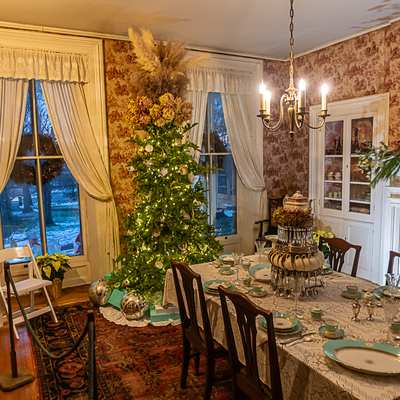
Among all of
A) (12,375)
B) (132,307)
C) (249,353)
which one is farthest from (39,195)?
(249,353)

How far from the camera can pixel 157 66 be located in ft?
12.6

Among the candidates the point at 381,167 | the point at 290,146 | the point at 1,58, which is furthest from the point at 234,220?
the point at 1,58

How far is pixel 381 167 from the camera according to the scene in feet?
13.6

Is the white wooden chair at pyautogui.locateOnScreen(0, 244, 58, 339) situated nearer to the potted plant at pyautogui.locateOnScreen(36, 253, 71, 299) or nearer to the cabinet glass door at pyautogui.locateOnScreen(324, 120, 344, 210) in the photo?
the potted plant at pyautogui.locateOnScreen(36, 253, 71, 299)

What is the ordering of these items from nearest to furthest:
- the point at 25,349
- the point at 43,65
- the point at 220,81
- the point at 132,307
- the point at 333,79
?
the point at 25,349
the point at 132,307
the point at 43,65
the point at 333,79
the point at 220,81

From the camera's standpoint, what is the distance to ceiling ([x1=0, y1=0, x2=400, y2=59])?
3621mm

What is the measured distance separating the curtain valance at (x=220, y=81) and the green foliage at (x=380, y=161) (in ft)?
6.29

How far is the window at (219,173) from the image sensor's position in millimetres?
5453

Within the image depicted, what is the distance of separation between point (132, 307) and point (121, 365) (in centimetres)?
79

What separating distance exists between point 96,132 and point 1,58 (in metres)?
1.26

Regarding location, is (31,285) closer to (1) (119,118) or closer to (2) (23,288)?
(2) (23,288)

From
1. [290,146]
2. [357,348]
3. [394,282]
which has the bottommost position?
[357,348]

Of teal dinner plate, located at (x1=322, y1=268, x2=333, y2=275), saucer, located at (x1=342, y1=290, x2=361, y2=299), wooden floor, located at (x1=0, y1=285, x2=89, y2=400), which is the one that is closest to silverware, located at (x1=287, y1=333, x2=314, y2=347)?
saucer, located at (x1=342, y1=290, x2=361, y2=299)

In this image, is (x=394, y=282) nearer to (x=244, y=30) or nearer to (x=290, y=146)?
(x=244, y=30)
